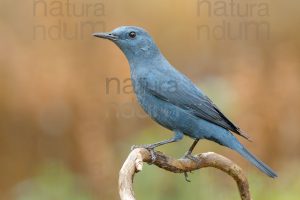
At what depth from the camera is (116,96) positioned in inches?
313

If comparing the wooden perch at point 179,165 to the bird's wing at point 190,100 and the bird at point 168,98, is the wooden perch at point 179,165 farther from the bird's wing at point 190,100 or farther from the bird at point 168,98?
the bird's wing at point 190,100

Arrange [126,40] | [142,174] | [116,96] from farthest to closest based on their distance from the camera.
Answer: [116,96]
[142,174]
[126,40]

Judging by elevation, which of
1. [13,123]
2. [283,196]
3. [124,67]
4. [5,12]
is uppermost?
[5,12]

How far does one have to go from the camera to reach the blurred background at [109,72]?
26.3 feet

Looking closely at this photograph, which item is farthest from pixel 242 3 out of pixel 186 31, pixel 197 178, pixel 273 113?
pixel 197 178

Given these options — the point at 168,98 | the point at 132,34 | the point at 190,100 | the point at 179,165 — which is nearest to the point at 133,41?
the point at 132,34

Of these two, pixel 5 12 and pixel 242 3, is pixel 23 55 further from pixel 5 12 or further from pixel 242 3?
pixel 242 3

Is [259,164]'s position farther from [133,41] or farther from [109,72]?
[109,72]

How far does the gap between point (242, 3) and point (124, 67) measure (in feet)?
4.76

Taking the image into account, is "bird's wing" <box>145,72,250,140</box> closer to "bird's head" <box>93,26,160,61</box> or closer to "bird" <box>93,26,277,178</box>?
"bird" <box>93,26,277,178</box>

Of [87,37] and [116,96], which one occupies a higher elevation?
[87,37]

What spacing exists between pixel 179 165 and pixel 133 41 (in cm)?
117

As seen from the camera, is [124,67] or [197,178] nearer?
[197,178]

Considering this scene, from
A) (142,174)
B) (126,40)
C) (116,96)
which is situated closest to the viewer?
(126,40)
